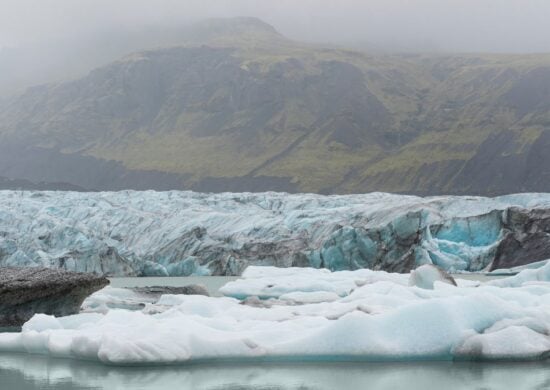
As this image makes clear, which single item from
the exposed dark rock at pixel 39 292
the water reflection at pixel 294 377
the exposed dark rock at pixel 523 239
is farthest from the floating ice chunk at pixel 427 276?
the exposed dark rock at pixel 523 239

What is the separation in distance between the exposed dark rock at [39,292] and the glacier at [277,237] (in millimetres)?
20053

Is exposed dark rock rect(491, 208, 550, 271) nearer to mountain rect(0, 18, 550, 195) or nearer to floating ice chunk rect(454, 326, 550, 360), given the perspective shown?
floating ice chunk rect(454, 326, 550, 360)

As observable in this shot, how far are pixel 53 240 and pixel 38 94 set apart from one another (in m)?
145

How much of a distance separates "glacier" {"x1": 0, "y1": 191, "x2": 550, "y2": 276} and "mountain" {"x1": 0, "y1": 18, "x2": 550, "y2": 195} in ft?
231

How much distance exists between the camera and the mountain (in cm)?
12050

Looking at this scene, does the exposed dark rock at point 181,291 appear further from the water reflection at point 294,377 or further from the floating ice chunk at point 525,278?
the water reflection at point 294,377

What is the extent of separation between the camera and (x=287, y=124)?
14462cm

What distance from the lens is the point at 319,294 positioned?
18750mm

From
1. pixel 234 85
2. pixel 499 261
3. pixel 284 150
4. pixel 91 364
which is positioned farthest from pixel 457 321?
pixel 234 85

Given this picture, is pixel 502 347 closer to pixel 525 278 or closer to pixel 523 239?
pixel 525 278

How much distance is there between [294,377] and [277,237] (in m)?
29.6

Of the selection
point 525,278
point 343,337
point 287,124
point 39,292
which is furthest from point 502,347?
point 287,124

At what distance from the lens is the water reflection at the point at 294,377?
8844 mm

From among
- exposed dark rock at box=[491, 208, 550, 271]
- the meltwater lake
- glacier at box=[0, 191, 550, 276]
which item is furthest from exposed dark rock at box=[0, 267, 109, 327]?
exposed dark rock at box=[491, 208, 550, 271]
